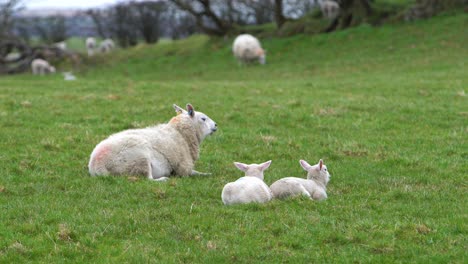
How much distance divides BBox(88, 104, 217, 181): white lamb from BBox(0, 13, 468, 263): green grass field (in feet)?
1.11

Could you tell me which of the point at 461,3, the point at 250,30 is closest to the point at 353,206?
the point at 461,3

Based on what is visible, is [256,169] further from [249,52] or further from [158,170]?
[249,52]

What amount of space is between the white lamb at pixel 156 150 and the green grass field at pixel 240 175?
13.3 inches

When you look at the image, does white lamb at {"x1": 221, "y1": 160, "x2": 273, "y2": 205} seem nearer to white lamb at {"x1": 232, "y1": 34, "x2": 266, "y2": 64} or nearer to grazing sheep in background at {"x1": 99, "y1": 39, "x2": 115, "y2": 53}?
white lamb at {"x1": 232, "y1": 34, "x2": 266, "y2": 64}

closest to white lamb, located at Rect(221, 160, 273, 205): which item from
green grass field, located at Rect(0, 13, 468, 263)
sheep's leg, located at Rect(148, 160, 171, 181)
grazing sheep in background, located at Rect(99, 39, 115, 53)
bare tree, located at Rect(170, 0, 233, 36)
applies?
green grass field, located at Rect(0, 13, 468, 263)

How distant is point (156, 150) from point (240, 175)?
1.42m

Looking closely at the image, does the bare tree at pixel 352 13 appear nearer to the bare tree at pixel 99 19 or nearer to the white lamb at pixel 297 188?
the bare tree at pixel 99 19

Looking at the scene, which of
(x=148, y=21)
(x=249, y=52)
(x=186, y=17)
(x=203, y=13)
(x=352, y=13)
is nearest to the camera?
(x=249, y=52)

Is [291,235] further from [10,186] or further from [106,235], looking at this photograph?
[10,186]

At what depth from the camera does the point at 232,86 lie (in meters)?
22.7

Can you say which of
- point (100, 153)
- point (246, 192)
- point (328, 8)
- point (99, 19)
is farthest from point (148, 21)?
point (246, 192)

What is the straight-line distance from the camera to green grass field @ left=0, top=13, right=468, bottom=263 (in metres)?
7.34

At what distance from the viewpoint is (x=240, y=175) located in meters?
11.1

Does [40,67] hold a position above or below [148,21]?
below
